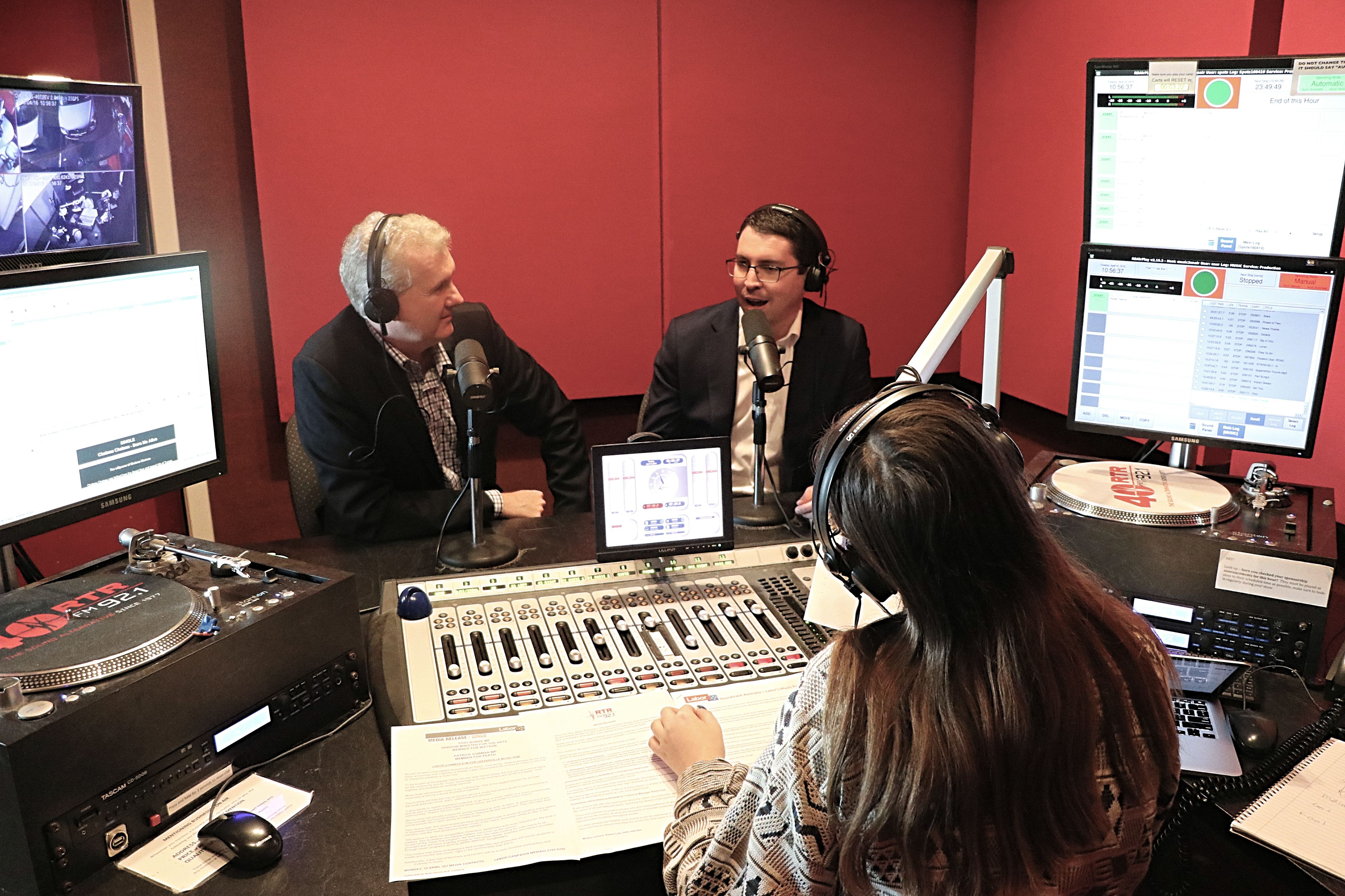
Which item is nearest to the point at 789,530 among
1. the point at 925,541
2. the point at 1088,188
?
the point at 1088,188

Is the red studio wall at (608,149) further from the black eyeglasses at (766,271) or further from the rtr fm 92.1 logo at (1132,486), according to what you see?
the rtr fm 92.1 logo at (1132,486)

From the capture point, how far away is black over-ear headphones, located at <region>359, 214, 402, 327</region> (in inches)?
87.3

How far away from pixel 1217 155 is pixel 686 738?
1320 mm

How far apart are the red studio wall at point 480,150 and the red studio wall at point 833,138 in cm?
12

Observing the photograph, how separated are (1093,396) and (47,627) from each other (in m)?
1.69

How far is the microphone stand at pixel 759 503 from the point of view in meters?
2.06

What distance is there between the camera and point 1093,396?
189 centimetres

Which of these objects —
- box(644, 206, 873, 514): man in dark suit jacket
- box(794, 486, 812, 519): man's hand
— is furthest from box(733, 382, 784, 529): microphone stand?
box(644, 206, 873, 514): man in dark suit jacket

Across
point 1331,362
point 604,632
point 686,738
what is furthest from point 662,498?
point 1331,362

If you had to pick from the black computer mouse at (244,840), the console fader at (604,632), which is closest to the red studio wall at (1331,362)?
the console fader at (604,632)

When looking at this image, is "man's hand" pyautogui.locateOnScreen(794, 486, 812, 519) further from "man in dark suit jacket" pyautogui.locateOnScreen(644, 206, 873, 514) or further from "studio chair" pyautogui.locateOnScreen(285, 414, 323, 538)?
"studio chair" pyautogui.locateOnScreen(285, 414, 323, 538)

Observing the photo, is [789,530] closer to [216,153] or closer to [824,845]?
[824,845]

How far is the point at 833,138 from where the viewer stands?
3.46 metres

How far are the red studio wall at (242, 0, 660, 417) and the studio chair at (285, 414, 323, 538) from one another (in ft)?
2.67
